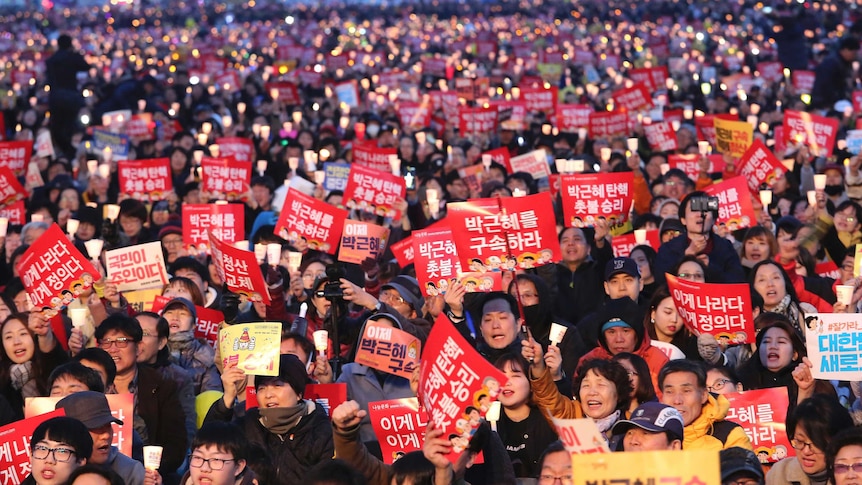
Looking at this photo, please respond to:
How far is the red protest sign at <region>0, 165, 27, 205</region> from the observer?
42.4 ft

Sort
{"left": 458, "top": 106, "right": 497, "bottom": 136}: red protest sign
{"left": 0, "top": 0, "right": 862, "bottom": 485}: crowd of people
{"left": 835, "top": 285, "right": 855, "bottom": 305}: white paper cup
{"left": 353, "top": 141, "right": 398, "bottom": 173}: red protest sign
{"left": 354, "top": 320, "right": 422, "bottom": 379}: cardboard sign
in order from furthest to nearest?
{"left": 458, "top": 106, "right": 497, "bottom": 136}: red protest sign → {"left": 353, "top": 141, "right": 398, "bottom": 173}: red protest sign → {"left": 835, "top": 285, "right": 855, "bottom": 305}: white paper cup → {"left": 354, "top": 320, "right": 422, "bottom": 379}: cardboard sign → {"left": 0, "top": 0, "right": 862, "bottom": 485}: crowd of people

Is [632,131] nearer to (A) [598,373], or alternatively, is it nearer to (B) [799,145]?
(B) [799,145]

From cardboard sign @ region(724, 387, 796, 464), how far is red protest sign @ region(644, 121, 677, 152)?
9.08 m

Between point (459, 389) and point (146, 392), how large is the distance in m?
2.46

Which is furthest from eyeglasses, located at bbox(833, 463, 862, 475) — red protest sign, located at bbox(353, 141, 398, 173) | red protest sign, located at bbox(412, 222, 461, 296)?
red protest sign, located at bbox(353, 141, 398, 173)

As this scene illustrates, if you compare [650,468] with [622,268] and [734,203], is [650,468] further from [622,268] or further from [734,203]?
[734,203]

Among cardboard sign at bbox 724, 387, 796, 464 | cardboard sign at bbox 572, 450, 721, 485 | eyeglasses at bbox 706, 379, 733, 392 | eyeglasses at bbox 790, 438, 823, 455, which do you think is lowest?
cardboard sign at bbox 724, 387, 796, 464

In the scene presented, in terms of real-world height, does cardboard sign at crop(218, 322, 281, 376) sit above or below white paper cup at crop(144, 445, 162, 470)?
above

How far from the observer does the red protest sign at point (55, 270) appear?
8.55 meters

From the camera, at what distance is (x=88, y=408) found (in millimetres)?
6426

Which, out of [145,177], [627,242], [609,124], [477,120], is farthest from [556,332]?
[477,120]

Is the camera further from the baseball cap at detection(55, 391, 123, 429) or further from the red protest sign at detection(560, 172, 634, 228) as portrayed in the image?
the baseball cap at detection(55, 391, 123, 429)

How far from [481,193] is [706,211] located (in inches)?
107

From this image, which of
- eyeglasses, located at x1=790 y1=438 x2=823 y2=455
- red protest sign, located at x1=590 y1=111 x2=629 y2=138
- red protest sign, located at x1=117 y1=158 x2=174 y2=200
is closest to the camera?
eyeglasses, located at x1=790 y1=438 x2=823 y2=455
